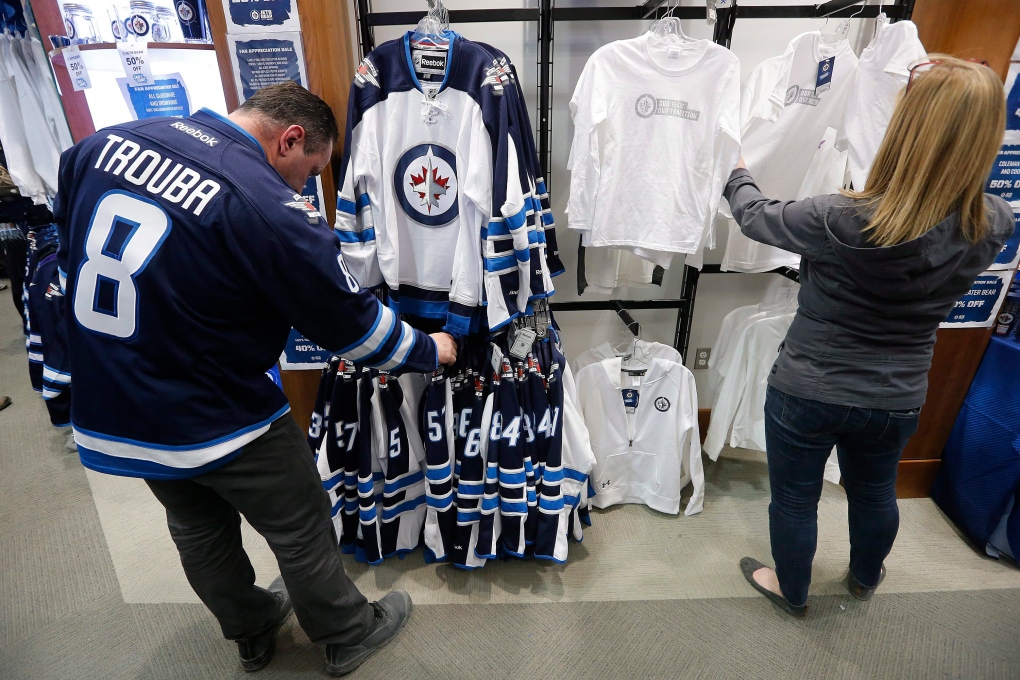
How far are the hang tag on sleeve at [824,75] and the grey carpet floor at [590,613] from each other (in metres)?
1.67

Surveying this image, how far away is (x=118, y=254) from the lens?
1016 mm

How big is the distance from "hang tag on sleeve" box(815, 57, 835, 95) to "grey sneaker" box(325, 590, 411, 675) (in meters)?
2.21

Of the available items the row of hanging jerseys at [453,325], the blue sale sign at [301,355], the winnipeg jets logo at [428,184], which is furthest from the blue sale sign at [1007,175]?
the blue sale sign at [301,355]

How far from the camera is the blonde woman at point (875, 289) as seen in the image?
1.08 m

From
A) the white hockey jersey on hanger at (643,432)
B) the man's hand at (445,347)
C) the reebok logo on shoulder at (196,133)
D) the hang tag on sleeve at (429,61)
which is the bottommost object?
the white hockey jersey on hanger at (643,432)

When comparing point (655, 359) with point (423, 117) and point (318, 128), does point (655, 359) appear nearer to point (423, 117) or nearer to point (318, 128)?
point (423, 117)

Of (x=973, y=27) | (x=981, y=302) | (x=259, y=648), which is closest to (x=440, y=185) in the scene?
(x=259, y=648)

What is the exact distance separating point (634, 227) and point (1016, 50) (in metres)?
1.35

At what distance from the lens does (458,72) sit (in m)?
1.46

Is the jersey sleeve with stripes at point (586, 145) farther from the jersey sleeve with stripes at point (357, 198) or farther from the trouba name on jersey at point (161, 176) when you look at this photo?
the trouba name on jersey at point (161, 176)

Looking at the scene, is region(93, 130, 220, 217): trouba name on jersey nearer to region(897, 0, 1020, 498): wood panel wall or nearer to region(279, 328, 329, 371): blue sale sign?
region(279, 328, 329, 371): blue sale sign

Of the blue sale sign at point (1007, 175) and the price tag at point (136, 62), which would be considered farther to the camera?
the price tag at point (136, 62)

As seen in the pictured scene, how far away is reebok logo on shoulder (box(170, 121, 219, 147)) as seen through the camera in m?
1.06

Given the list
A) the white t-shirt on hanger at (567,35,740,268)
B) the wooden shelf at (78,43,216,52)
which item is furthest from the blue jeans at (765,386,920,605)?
the wooden shelf at (78,43,216,52)
